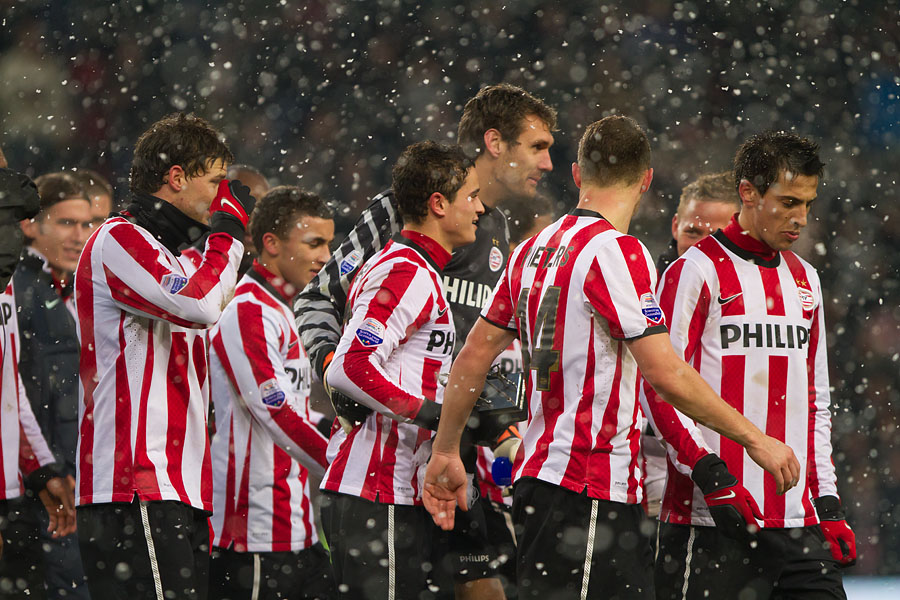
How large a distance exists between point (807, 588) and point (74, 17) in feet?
28.0

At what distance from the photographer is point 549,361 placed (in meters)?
2.74

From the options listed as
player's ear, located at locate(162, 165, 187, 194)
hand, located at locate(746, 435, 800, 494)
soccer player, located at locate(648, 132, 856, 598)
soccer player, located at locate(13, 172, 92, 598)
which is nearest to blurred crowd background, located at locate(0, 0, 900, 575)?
soccer player, located at locate(13, 172, 92, 598)

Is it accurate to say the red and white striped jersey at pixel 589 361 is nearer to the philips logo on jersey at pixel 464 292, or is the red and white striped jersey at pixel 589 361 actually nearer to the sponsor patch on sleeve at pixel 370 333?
the sponsor patch on sleeve at pixel 370 333

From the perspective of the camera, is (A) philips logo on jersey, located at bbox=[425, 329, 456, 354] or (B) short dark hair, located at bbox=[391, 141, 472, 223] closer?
(A) philips logo on jersey, located at bbox=[425, 329, 456, 354]

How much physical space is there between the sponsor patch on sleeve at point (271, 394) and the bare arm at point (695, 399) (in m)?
1.66

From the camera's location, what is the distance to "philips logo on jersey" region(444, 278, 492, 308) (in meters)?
3.81

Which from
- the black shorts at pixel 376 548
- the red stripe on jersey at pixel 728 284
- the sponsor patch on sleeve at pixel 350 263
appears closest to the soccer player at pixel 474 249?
the sponsor patch on sleeve at pixel 350 263

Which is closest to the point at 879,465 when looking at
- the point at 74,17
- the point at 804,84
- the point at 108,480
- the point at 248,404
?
the point at 804,84

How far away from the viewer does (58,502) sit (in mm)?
3975

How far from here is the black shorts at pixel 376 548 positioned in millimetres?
3076

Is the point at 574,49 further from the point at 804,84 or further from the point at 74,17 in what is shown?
the point at 74,17

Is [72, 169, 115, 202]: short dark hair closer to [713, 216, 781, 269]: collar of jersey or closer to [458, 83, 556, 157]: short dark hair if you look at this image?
[458, 83, 556, 157]: short dark hair

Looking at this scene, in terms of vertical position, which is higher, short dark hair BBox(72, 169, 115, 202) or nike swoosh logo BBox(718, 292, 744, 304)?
short dark hair BBox(72, 169, 115, 202)

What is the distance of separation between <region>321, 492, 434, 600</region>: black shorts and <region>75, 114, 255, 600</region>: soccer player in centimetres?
39
